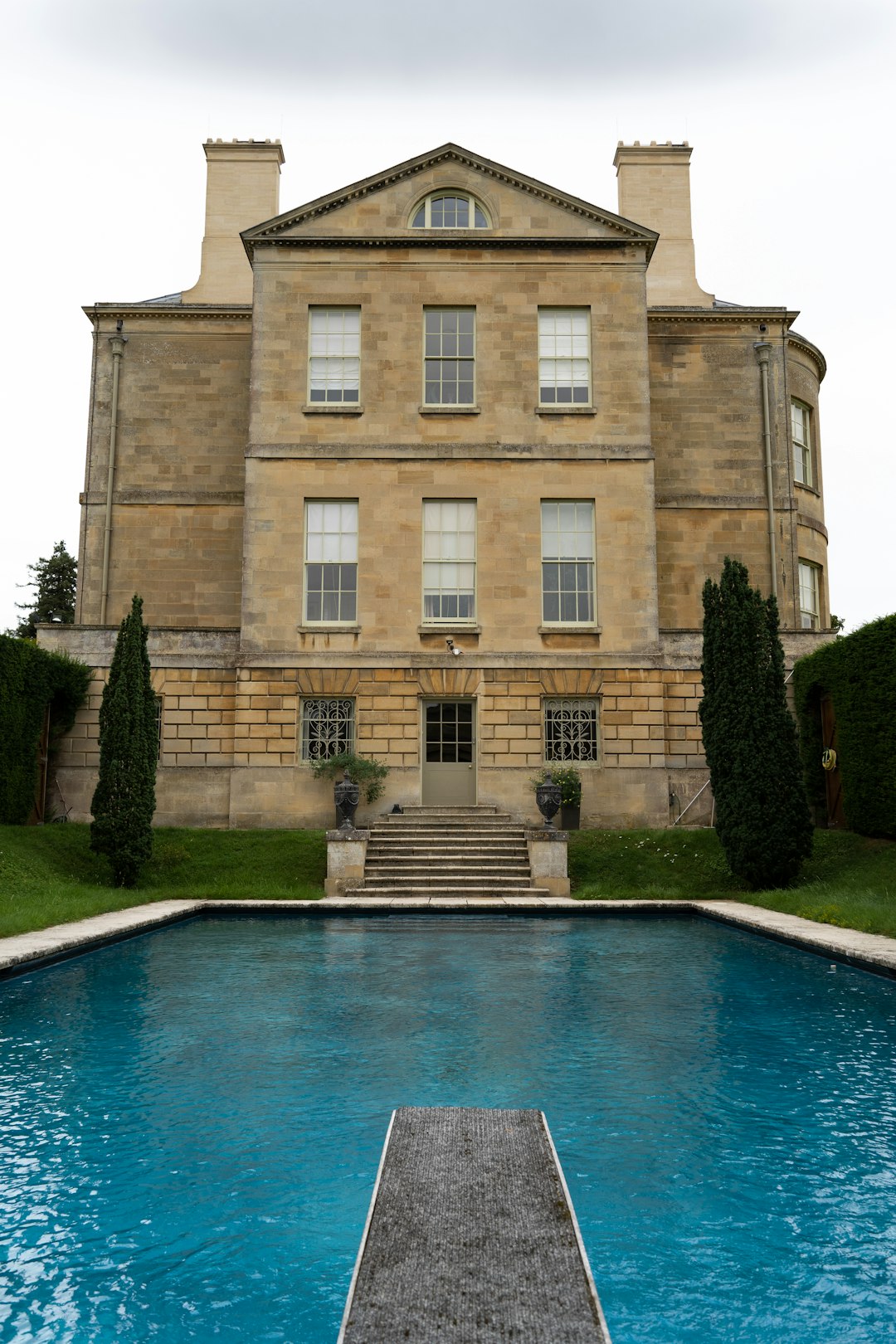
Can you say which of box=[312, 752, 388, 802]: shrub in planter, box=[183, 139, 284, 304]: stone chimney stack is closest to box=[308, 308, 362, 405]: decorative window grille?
box=[183, 139, 284, 304]: stone chimney stack

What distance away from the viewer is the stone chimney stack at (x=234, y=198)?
86.4 feet

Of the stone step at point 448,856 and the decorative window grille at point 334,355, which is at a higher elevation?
the decorative window grille at point 334,355

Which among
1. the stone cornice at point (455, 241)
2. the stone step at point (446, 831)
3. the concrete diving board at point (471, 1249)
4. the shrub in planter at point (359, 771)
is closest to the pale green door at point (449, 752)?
the shrub in planter at point (359, 771)

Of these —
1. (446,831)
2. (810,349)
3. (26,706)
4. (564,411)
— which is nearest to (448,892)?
Answer: (446,831)

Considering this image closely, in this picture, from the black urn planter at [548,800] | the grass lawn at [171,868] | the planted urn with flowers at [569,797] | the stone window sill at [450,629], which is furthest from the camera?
the stone window sill at [450,629]

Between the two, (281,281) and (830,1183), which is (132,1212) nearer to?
(830,1183)

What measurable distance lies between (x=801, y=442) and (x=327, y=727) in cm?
1424

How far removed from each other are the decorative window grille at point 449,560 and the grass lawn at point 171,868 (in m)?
5.33

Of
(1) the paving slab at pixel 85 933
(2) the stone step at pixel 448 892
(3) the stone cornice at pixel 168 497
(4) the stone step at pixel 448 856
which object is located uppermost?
(3) the stone cornice at pixel 168 497

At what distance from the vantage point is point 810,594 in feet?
83.7

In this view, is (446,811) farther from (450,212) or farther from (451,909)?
(450,212)

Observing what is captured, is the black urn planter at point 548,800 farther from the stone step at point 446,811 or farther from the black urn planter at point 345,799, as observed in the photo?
the black urn planter at point 345,799

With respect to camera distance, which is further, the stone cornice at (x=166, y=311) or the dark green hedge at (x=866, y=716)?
the stone cornice at (x=166, y=311)

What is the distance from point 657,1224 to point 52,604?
4381 centimetres
